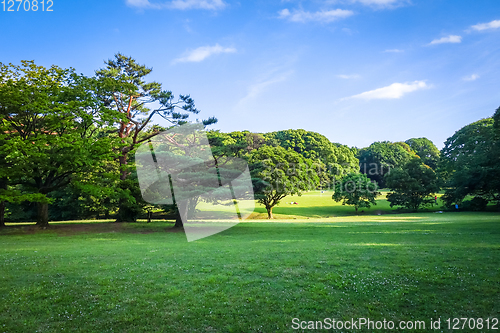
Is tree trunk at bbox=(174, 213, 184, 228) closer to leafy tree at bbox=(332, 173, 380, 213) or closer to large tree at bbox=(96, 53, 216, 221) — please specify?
large tree at bbox=(96, 53, 216, 221)

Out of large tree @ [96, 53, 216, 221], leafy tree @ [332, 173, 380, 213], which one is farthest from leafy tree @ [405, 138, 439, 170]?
large tree @ [96, 53, 216, 221]

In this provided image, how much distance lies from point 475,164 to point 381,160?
51141 millimetres

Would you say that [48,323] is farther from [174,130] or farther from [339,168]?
[339,168]

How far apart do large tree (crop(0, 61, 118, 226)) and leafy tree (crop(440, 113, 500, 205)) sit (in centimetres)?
3140

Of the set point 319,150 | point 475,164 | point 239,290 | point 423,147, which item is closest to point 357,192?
point 475,164

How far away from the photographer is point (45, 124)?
62.2 ft

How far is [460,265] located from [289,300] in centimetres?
567

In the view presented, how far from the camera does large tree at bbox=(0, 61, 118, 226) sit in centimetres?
1666

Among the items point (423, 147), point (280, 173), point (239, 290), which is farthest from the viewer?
point (423, 147)

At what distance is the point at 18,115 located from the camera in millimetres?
18750

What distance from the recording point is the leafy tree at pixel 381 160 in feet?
275

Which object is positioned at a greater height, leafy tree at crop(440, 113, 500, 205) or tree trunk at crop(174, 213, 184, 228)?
leafy tree at crop(440, 113, 500, 205)

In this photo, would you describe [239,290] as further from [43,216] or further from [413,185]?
[413,185]

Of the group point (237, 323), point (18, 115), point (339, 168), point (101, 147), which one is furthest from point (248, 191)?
point (339, 168)
